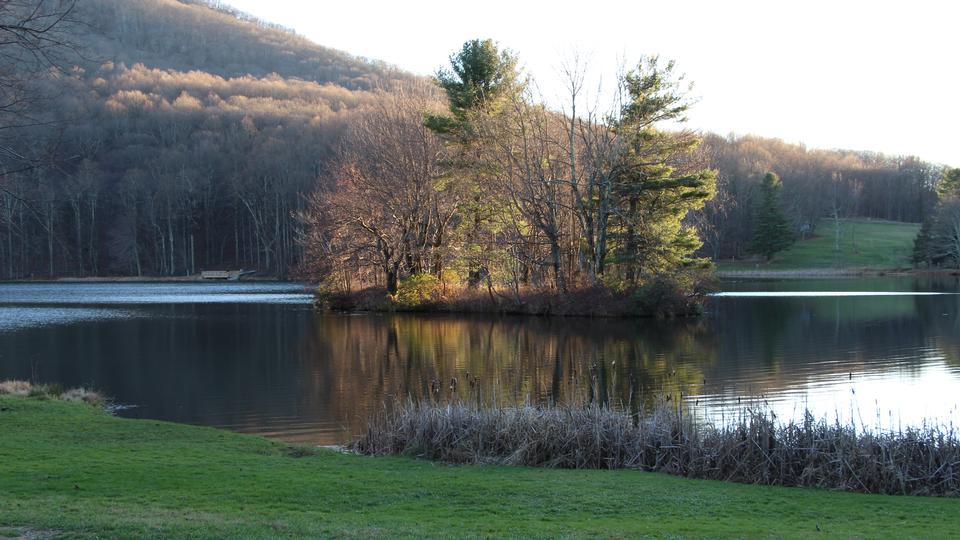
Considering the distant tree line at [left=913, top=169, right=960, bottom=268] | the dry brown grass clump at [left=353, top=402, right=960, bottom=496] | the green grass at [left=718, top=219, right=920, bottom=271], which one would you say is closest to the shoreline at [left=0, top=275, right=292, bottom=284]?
the green grass at [left=718, top=219, right=920, bottom=271]

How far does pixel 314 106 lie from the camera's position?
422ft

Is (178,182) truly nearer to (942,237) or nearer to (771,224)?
(771,224)

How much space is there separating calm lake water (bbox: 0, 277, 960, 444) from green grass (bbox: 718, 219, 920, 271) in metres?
45.3

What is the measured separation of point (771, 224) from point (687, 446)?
83.1 m

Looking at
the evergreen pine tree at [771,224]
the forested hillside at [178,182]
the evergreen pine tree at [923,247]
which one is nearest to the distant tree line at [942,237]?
the evergreen pine tree at [923,247]

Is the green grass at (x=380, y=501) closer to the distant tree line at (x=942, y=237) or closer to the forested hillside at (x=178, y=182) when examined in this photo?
the forested hillside at (x=178, y=182)

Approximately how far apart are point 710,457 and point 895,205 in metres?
139

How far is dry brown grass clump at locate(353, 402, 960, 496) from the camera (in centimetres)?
1065

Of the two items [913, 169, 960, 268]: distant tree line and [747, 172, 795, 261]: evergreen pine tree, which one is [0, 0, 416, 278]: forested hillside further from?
[913, 169, 960, 268]: distant tree line

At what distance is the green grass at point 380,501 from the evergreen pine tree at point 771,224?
8314 centimetres

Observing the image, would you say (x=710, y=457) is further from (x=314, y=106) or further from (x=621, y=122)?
(x=314, y=106)

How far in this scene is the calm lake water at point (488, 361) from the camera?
18656 mm

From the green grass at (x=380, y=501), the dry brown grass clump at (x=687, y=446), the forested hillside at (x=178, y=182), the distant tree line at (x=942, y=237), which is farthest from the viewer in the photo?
the forested hillside at (x=178, y=182)

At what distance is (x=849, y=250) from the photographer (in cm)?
9925
